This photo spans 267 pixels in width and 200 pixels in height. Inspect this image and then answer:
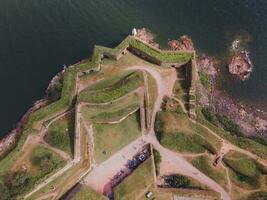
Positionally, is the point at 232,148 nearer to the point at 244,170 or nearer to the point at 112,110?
the point at 244,170

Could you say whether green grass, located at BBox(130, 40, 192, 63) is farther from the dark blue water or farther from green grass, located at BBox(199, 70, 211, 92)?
the dark blue water

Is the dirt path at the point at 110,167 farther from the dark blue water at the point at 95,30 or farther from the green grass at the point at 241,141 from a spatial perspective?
the dark blue water at the point at 95,30

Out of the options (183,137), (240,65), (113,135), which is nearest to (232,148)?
(183,137)

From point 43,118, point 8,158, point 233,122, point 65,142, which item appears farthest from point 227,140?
point 8,158

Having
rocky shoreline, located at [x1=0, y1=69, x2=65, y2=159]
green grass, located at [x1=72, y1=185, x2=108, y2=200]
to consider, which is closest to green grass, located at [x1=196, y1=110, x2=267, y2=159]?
green grass, located at [x1=72, y1=185, x2=108, y2=200]

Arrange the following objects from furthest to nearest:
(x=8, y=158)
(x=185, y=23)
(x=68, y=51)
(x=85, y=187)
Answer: (x=185, y=23) < (x=68, y=51) < (x=8, y=158) < (x=85, y=187)

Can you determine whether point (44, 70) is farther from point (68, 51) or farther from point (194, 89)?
point (194, 89)
